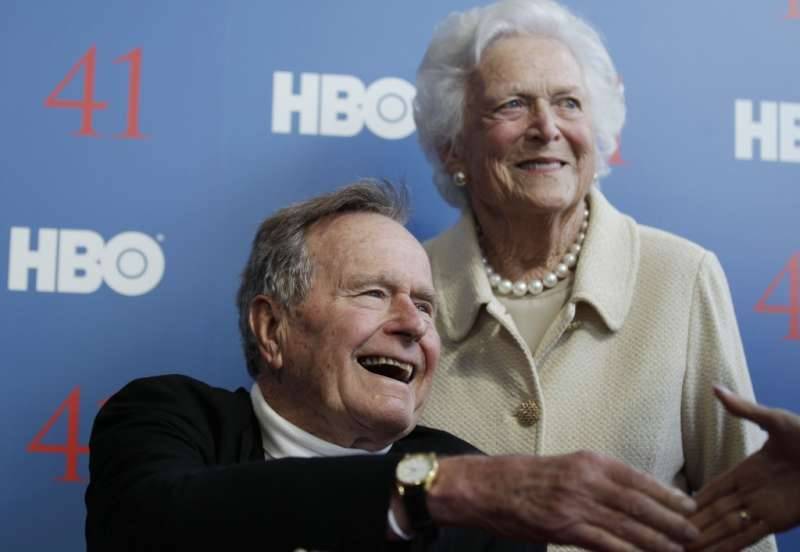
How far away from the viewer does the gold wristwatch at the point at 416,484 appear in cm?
135

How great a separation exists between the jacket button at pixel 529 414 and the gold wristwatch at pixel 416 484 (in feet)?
2.56

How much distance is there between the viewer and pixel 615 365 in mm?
2162

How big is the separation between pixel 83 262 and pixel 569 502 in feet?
4.54

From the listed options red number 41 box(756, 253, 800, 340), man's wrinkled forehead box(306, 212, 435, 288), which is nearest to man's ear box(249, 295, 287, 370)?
man's wrinkled forehead box(306, 212, 435, 288)

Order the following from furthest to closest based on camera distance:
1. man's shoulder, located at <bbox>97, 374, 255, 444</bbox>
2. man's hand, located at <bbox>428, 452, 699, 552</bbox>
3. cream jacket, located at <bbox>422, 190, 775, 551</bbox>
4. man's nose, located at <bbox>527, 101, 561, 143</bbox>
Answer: man's nose, located at <bbox>527, 101, 561, 143</bbox> → cream jacket, located at <bbox>422, 190, 775, 551</bbox> → man's shoulder, located at <bbox>97, 374, 255, 444</bbox> → man's hand, located at <bbox>428, 452, 699, 552</bbox>

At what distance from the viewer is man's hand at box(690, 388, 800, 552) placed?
58.6 inches

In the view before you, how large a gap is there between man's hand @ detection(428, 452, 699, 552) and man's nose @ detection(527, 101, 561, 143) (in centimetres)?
100

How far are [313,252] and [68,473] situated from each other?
0.80 metres

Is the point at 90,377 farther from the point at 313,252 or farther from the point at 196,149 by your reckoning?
the point at 313,252

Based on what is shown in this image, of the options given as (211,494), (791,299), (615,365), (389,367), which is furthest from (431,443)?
(791,299)

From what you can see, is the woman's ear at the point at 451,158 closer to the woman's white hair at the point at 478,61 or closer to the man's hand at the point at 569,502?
the woman's white hair at the point at 478,61

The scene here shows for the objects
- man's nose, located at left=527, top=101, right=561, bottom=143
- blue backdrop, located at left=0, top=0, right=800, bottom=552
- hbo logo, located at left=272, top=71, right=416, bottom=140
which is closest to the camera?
man's nose, located at left=527, top=101, right=561, bottom=143

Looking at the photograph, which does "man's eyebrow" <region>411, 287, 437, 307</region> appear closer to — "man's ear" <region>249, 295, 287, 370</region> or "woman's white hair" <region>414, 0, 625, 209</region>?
"man's ear" <region>249, 295, 287, 370</region>

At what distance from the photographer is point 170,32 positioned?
2455 mm
